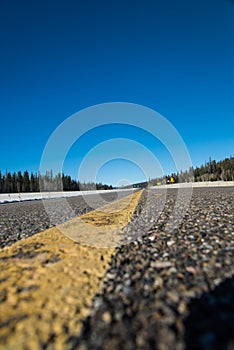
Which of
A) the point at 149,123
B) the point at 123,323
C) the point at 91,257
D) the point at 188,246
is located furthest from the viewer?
the point at 149,123

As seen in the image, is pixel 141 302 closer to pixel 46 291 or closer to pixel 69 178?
pixel 46 291

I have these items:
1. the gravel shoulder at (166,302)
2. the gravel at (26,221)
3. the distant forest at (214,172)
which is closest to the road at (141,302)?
the gravel shoulder at (166,302)

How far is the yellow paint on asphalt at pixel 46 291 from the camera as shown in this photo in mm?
921

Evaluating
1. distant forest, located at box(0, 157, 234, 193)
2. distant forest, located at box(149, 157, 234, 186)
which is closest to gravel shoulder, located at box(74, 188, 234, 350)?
distant forest, located at box(0, 157, 234, 193)

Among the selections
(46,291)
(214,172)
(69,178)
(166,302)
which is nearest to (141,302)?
(166,302)

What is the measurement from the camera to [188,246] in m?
2.03

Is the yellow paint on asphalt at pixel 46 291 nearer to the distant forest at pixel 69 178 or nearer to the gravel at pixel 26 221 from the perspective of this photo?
the gravel at pixel 26 221

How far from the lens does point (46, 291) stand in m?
1.28

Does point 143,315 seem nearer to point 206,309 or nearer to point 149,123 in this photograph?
point 206,309

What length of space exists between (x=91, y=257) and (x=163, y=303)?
2.92 ft

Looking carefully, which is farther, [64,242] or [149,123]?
[149,123]

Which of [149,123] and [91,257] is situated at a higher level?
[149,123]

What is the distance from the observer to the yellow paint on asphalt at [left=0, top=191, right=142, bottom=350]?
92 centimetres

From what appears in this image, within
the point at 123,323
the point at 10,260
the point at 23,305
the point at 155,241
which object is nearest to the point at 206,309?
the point at 123,323
